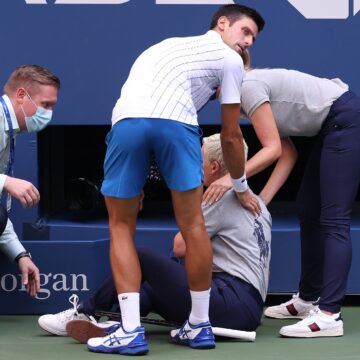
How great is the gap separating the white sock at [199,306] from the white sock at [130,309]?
22 centimetres

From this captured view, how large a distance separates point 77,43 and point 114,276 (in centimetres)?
169

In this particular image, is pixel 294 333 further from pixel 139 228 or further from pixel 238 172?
pixel 139 228

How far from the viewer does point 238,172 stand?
4.23 meters

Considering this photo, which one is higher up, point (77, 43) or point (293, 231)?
point (77, 43)

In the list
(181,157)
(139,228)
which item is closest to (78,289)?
(139,228)

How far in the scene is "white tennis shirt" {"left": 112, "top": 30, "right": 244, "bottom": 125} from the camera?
4.01 meters

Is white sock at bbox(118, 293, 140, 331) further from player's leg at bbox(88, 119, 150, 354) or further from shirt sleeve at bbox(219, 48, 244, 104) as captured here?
shirt sleeve at bbox(219, 48, 244, 104)

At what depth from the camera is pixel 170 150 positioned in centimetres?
399

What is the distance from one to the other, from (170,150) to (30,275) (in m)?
1.10

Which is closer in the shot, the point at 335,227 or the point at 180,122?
the point at 180,122

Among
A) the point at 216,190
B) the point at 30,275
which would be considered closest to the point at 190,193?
the point at 216,190

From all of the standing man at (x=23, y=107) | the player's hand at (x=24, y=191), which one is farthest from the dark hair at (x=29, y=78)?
the player's hand at (x=24, y=191)

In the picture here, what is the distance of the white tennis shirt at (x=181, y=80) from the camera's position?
4012mm

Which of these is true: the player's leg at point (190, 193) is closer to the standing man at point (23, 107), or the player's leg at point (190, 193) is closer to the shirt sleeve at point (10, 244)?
the standing man at point (23, 107)
